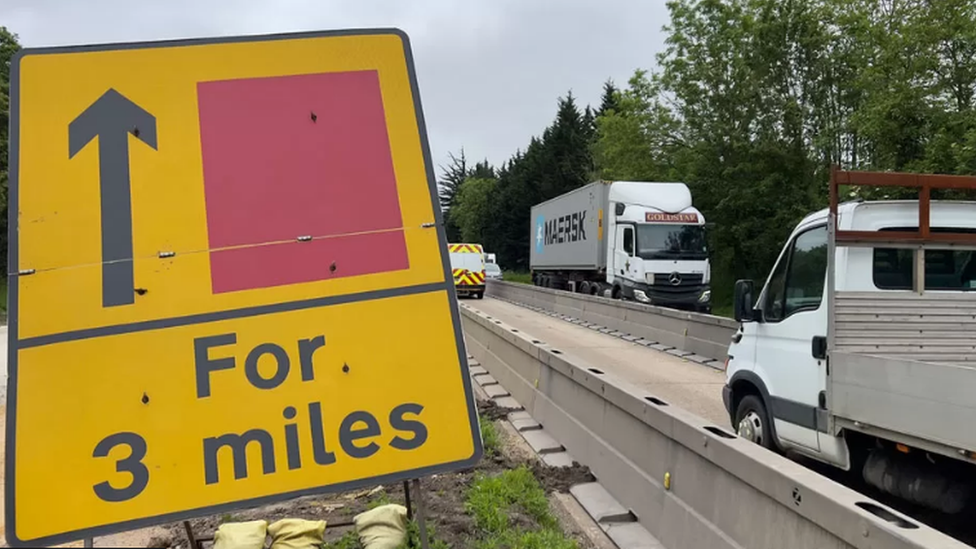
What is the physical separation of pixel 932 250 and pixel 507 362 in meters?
5.70

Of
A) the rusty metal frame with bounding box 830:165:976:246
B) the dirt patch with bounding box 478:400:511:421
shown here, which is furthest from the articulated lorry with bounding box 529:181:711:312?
the rusty metal frame with bounding box 830:165:976:246

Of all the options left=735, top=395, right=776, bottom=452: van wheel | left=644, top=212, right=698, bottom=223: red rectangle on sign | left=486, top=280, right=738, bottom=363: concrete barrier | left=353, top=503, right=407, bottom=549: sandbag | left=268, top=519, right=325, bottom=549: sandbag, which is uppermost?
left=644, top=212, right=698, bottom=223: red rectangle on sign

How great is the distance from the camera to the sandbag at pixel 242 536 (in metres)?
3.58

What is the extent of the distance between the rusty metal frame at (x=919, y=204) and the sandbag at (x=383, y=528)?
3527 millimetres

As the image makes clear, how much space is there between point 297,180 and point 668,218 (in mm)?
20597

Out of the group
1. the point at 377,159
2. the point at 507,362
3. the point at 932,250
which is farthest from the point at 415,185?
the point at 507,362

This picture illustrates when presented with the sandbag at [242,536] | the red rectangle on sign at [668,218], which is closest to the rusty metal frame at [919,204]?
the sandbag at [242,536]

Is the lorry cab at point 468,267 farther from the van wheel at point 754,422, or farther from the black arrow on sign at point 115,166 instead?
the black arrow on sign at point 115,166

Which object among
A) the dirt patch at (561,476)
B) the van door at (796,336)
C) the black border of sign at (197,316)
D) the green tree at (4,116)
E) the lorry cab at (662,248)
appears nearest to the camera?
the black border of sign at (197,316)

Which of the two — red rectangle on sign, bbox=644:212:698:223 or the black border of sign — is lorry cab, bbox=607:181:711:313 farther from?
the black border of sign

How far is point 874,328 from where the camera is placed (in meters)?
5.30

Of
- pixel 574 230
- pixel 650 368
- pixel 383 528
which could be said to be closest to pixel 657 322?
pixel 650 368

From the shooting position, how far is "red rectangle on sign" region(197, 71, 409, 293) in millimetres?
2842

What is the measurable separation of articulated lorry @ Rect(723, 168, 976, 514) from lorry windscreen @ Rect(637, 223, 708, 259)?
16.6 meters
